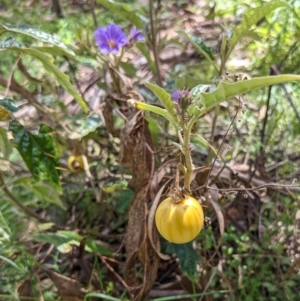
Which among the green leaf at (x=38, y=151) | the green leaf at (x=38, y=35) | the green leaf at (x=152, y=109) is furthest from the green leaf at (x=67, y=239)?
the green leaf at (x=152, y=109)

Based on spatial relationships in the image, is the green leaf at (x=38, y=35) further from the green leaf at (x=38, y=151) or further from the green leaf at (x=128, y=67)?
the green leaf at (x=128, y=67)

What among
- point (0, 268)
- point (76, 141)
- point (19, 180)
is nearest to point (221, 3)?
point (76, 141)

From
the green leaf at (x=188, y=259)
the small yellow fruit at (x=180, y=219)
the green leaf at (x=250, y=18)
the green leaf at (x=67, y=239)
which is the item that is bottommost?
the green leaf at (x=188, y=259)

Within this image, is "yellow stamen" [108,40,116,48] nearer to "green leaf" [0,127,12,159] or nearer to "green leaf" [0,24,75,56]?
"green leaf" [0,24,75,56]

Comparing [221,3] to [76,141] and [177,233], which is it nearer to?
[76,141]

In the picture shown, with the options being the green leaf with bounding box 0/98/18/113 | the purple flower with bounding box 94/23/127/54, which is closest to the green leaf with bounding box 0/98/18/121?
the green leaf with bounding box 0/98/18/113

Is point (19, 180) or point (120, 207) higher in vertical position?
point (19, 180)
